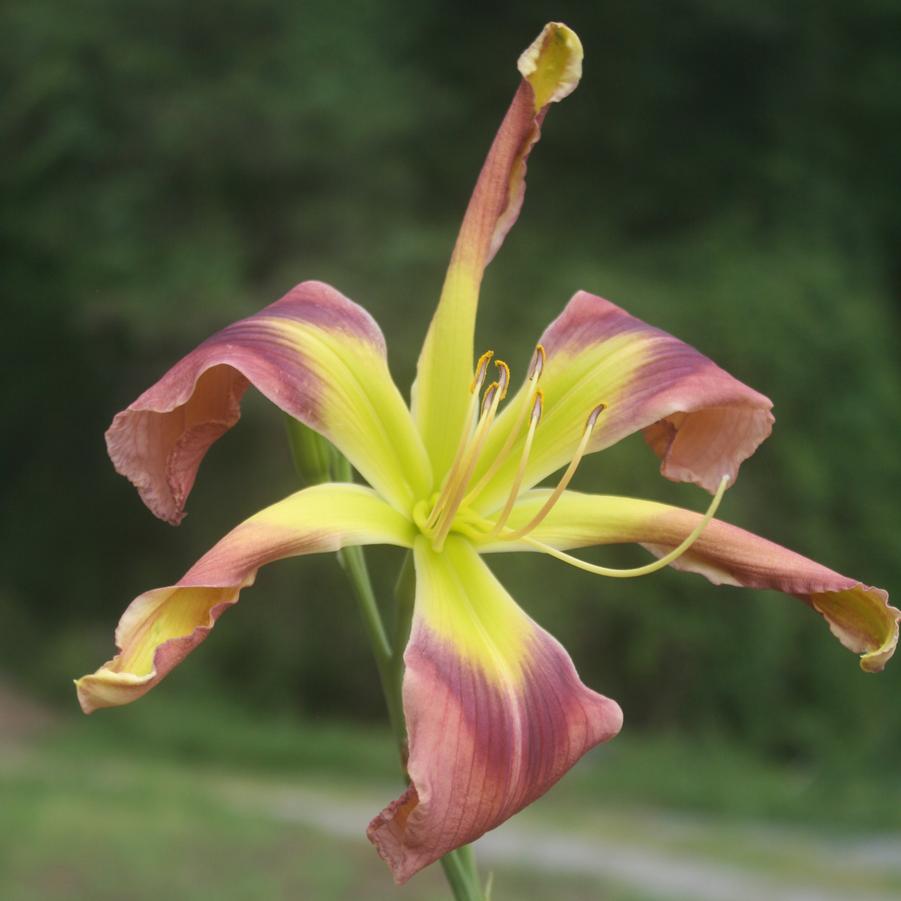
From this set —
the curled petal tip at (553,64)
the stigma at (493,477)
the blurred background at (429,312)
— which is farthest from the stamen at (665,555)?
the blurred background at (429,312)

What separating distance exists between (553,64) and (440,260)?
19.7ft

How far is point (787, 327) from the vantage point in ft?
21.7

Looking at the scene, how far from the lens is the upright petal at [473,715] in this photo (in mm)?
651

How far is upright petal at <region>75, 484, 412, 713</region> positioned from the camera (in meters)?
0.63

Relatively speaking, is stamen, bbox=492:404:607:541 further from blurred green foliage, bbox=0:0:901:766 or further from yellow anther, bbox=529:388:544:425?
blurred green foliage, bbox=0:0:901:766

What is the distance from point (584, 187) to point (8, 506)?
Result: 401 centimetres

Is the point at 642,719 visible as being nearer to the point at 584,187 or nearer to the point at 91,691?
the point at 584,187

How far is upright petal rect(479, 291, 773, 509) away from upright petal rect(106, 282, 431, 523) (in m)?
0.08

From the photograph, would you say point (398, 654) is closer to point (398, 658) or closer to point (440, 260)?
point (398, 658)

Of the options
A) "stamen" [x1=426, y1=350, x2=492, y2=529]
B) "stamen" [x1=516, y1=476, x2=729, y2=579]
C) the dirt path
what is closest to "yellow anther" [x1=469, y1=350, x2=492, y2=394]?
"stamen" [x1=426, y1=350, x2=492, y2=529]

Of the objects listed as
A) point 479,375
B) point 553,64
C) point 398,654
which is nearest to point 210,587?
point 398,654

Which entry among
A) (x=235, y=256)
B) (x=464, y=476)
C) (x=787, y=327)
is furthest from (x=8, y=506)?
(x=464, y=476)

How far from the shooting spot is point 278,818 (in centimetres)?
491

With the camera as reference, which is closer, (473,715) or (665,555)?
(473,715)
